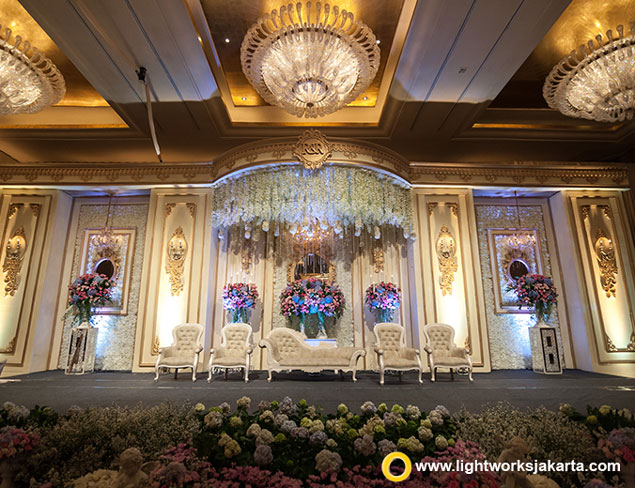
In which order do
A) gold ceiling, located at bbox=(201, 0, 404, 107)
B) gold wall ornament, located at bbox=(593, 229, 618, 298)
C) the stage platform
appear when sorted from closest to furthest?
the stage platform → gold ceiling, located at bbox=(201, 0, 404, 107) → gold wall ornament, located at bbox=(593, 229, 618, 298)

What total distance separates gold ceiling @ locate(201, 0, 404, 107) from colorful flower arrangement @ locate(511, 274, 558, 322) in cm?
418

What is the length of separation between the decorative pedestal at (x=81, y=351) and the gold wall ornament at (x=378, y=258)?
4.99 meters

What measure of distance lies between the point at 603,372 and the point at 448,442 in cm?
563

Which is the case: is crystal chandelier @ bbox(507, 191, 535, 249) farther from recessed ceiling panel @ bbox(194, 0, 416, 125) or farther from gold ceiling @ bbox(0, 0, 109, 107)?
gold ceiling @ bbox(0, 0, 109, 107)

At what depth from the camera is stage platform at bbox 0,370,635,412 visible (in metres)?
3.49

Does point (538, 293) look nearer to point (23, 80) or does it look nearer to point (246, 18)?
point (246, 18)

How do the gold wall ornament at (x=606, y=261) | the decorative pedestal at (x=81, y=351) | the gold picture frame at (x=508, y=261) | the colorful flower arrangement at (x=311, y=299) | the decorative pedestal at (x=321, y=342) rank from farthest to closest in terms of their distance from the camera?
the gold picture frame at (x=508, y=261) → the gold wall ornament at (x=606, y=261) → the colorful flower arrangement at (x=311, y=299) → the decorative pedestal at (x=321, y=342) → the decorative pedestal at (x=81, y=351)

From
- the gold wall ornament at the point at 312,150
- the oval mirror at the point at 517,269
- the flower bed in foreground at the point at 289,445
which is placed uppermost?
the gold wall ornament at the point at 312,150

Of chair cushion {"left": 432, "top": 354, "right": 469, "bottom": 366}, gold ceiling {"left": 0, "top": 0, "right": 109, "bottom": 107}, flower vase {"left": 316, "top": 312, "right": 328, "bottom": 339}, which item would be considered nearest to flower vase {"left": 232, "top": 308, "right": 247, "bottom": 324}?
flower vase {"left": 316, "top": 312, "right": 328, "bottom": 339}

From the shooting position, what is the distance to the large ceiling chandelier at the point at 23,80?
3.88 metres

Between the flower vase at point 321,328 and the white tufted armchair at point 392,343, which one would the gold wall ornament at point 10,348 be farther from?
→ the white tufted armchair at point 392,343

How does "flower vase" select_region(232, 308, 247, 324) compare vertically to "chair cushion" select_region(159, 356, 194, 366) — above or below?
above

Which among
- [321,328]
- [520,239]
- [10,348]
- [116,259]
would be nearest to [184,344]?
[321,328]

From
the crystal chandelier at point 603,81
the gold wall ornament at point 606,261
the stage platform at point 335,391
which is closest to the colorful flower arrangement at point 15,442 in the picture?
the stage platform at point 335,391
